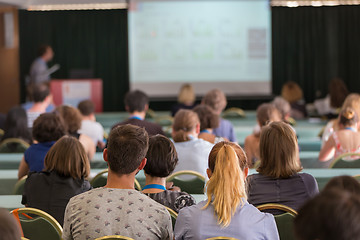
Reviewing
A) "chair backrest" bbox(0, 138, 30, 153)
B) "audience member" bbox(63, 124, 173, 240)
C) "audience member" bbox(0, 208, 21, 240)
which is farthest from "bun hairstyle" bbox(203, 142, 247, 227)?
"chair backrest" bbox(0, 138, 30, 153)

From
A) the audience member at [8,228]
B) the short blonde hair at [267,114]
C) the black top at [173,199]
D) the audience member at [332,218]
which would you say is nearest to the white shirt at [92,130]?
the short blonde hair at [267,114]

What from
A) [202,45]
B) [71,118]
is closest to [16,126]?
[71,118]

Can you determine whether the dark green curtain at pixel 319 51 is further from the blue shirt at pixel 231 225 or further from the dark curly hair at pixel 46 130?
the blue shirt at pixel 231 225

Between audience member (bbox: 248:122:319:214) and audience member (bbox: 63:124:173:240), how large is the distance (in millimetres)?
792

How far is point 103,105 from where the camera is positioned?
12.5 meters

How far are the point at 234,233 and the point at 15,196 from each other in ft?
6.26

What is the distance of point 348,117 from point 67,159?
2.60 metres

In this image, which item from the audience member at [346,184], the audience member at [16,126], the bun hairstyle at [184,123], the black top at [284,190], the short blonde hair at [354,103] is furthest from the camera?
the audience member at [16,126]

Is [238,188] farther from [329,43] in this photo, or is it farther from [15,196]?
[329,43]

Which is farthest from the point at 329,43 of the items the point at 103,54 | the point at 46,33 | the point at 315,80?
the point at 46,33

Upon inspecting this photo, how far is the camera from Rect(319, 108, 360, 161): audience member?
4.73m

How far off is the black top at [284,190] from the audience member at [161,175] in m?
0.41

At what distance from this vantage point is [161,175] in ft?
9.47

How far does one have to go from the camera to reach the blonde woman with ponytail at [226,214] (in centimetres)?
236
